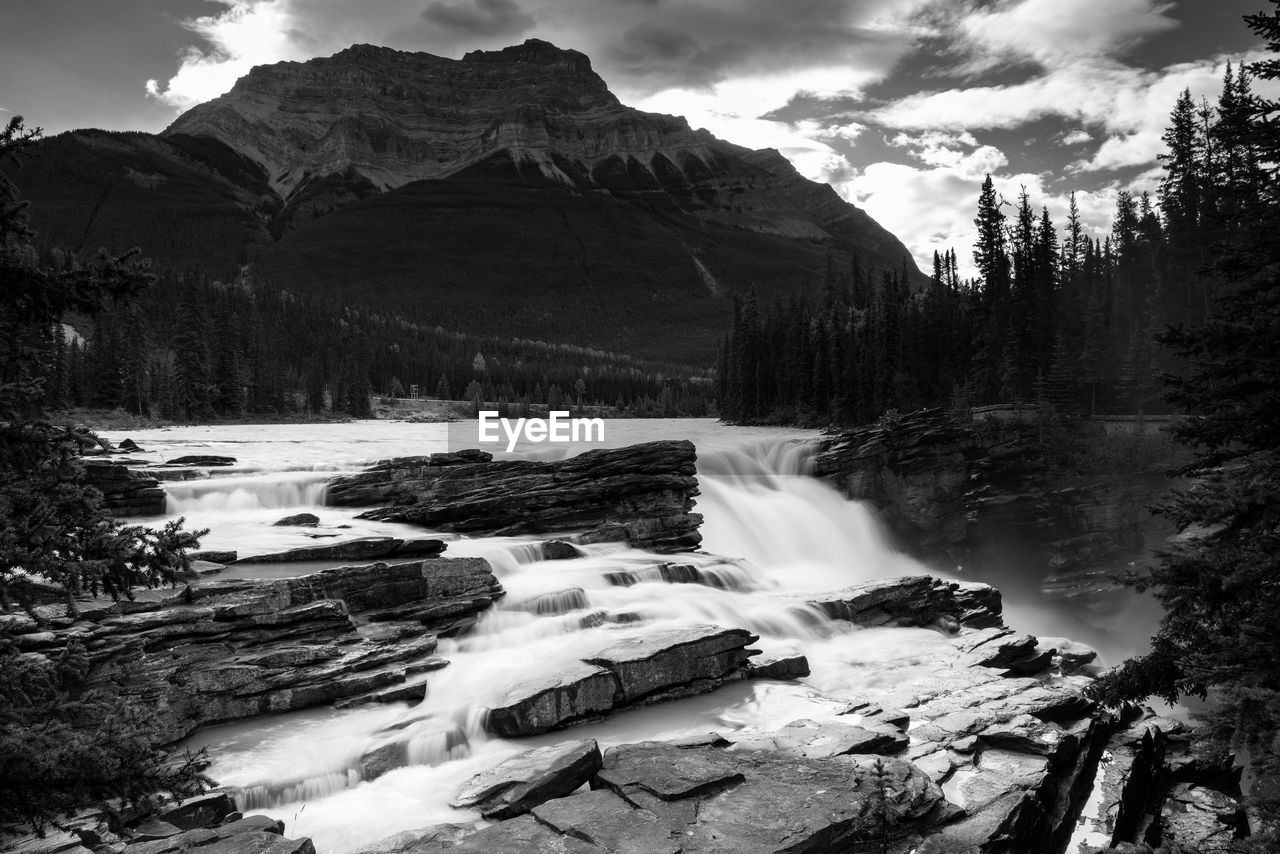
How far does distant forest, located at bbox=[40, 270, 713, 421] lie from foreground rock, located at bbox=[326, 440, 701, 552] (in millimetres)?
11722

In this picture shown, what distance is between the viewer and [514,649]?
18.1m

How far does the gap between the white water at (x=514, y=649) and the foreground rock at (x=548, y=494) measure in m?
1.58

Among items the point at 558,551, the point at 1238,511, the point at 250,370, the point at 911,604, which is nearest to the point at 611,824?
the point at 1238,511

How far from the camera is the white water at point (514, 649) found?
12.4 m

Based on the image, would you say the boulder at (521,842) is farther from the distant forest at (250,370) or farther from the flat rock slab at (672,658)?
the distant forest at (250,370)

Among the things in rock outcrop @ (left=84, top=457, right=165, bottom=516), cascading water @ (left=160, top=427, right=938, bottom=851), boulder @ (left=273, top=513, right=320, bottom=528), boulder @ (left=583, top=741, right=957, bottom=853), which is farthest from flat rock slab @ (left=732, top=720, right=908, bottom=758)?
rock outcrop @ (left=84, top=457, right=165, bottom=516)

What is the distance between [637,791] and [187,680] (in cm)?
941

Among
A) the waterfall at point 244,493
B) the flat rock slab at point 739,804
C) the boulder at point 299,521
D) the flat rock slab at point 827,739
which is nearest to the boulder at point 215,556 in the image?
the boulder at point 299,521

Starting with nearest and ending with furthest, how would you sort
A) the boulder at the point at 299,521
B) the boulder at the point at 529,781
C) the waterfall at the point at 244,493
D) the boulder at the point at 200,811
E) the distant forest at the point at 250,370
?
the boulder at the point at 200,811, the boulder at the point at 529,781, the boulder at the point at 299,521, the waterfall at the point at 244,493, the distant forest at the point at 250,370

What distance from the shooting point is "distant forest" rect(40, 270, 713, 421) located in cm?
8456

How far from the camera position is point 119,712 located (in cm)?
852

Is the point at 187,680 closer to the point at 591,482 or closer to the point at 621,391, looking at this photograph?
the point at 591,482

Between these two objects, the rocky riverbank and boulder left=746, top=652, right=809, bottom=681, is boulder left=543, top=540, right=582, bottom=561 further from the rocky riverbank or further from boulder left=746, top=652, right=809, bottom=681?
boulder left=746, top=652, right=809, bottom=681

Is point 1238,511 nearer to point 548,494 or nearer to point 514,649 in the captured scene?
point 514,649
